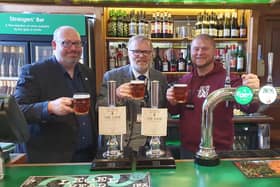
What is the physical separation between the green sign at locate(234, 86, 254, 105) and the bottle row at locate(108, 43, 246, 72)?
251 cm

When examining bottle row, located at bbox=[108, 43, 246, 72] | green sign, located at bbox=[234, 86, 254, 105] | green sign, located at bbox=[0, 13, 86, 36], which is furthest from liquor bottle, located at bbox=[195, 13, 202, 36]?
green sign, located at bbox=[234, 86, 254, 105]

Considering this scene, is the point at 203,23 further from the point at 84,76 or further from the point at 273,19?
the point at 84,76

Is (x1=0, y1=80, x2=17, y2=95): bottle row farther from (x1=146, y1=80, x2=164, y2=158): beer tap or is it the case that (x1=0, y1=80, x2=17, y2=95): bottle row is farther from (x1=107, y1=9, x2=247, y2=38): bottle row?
(x1=146, y1=80, x2=164, y2=158): beer tap

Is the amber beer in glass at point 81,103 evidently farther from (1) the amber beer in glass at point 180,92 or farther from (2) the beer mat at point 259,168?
(2) the beer mat at point 259,168

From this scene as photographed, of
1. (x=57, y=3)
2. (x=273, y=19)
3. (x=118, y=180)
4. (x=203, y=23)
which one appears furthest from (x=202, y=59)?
(x=273, y=19)

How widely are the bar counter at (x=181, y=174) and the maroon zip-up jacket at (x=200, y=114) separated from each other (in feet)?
1.94

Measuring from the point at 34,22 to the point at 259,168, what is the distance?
2846 mm

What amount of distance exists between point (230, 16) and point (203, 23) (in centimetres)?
38

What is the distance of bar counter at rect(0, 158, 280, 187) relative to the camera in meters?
1.28

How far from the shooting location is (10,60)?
363 centimetres

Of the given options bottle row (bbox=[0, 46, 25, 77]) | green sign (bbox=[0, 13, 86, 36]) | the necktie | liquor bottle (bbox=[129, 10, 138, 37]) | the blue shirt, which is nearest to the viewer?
the blue shirt

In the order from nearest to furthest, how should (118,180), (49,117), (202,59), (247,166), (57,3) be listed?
(118,180)
(247,166)
(57,3)
(49,117)
(202,59)

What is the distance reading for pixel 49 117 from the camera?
186 cm

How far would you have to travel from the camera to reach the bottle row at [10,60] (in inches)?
141
